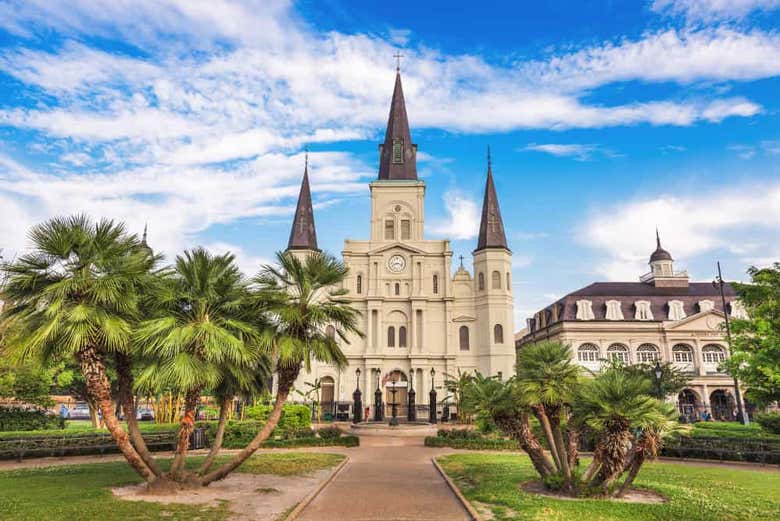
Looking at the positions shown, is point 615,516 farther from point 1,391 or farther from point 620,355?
point 620,355

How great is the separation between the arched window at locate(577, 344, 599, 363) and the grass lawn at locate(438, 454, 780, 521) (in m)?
34.3

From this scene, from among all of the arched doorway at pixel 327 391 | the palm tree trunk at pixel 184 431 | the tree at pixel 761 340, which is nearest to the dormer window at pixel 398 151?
the arched doorway at pixel 327 391

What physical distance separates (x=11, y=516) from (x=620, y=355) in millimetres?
49050

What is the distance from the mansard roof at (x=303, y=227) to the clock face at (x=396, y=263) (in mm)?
6914

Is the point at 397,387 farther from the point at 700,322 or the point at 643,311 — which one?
the point at 700,322

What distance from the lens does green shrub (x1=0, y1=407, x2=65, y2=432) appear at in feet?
80.7

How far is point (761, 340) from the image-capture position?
2023 cm

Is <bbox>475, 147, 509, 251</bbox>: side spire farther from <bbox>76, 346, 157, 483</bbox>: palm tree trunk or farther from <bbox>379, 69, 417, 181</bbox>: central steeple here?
<bbox>76, 346, 157, 483</bbox>: palm tree trunk

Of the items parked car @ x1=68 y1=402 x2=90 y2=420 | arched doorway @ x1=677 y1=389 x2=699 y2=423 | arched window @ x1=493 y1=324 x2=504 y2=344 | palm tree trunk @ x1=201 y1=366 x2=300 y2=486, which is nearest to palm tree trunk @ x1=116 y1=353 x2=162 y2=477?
palm tree trunk @ x1=201 y1=366 x2=300 y2=486

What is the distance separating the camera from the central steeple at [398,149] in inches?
2042

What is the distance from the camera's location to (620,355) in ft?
162

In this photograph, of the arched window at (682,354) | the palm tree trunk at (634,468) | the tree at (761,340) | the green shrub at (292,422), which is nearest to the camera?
the palm tree trunk at (634,468)

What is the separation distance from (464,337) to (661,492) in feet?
118

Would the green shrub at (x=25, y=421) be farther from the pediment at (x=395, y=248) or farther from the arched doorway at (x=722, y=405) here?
the arched doorway at (x=722, y=405)
